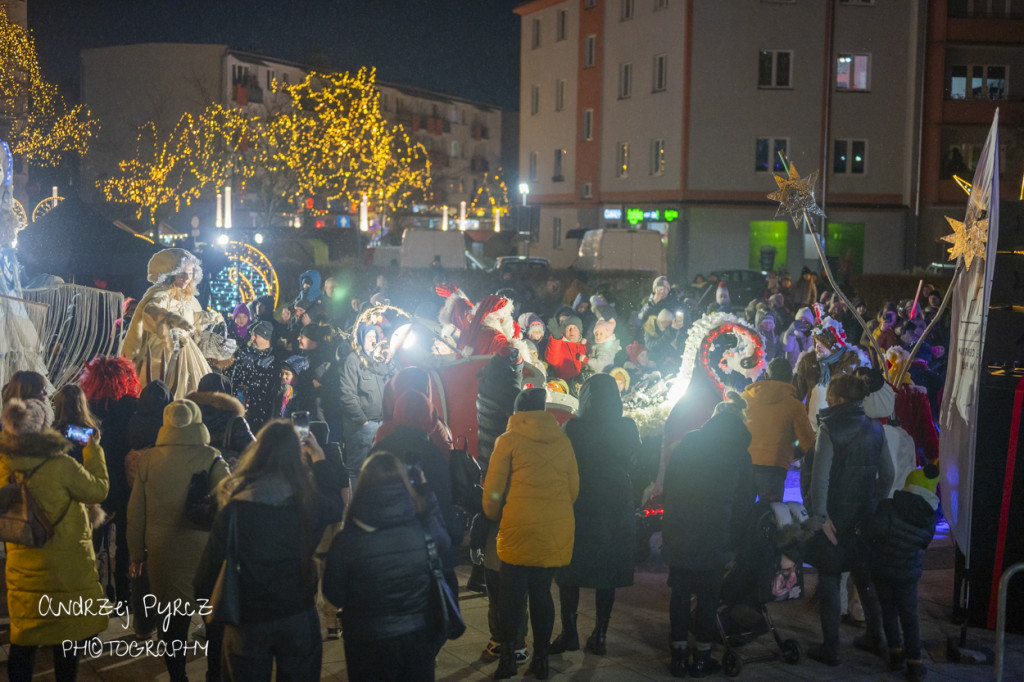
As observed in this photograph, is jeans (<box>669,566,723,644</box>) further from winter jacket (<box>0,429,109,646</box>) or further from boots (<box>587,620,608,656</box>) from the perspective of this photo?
winter jacket (<box>0,429,109,646</box>)

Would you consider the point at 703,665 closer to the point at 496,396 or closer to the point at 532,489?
the point at 532,489

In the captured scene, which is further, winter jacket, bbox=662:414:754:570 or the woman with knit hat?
winter jacket, bbox=662:414:754:570

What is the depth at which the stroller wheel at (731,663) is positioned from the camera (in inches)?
246

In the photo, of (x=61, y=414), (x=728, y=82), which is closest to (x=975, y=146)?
(x=728, y=82)

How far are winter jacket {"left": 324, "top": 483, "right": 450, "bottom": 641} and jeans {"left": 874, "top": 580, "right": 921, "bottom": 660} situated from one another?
10.4 ft

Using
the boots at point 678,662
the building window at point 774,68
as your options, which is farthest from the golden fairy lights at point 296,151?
the boots at point 678,662

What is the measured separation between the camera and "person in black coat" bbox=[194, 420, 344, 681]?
445 centimetres

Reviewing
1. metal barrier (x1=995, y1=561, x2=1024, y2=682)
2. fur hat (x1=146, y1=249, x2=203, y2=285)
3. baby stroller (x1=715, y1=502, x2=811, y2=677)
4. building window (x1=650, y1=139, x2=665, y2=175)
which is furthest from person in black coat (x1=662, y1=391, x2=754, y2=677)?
building window (x1=650, y1=139, x2=665, y2=175)

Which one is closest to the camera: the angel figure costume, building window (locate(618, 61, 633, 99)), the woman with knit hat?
the woman with knit hat

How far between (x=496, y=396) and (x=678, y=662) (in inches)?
88.3

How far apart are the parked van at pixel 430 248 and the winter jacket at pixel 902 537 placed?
23327 mm

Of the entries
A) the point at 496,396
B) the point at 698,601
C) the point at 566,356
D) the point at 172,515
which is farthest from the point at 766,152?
the point at 172,515

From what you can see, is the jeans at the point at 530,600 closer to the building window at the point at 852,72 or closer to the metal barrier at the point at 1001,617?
the metal barrier at the point at 1001,617

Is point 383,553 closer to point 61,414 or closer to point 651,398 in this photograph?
point 61,414
